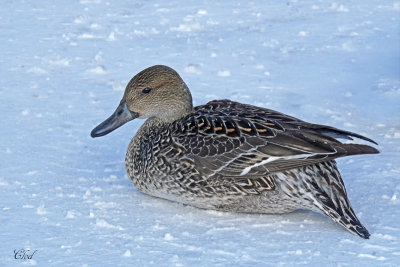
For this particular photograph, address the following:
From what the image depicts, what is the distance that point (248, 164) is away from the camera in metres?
5.15

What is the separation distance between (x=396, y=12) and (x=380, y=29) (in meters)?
0.62

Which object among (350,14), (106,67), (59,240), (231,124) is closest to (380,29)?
(350,14)

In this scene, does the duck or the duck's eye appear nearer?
the duck

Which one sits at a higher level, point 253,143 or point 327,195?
point 253,143

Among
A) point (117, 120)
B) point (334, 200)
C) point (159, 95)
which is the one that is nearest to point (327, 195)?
point (334, 200)

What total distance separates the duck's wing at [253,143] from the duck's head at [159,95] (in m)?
0.32

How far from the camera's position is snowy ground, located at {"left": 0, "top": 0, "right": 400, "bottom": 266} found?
484 cm

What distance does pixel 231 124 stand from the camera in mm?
5281

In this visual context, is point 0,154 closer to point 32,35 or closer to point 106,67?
point 106,67

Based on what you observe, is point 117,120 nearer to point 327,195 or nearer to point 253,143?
point 253,143

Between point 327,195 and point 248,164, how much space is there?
20.0 inches

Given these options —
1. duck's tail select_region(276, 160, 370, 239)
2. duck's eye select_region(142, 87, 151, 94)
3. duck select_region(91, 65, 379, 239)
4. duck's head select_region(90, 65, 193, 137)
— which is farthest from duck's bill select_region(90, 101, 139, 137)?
duck's tail select_region(276, 160, 370, 239)

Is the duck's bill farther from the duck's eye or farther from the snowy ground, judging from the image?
the snowy ground

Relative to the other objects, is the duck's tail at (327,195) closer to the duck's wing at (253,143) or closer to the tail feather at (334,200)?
the tail feather at (334,200)
